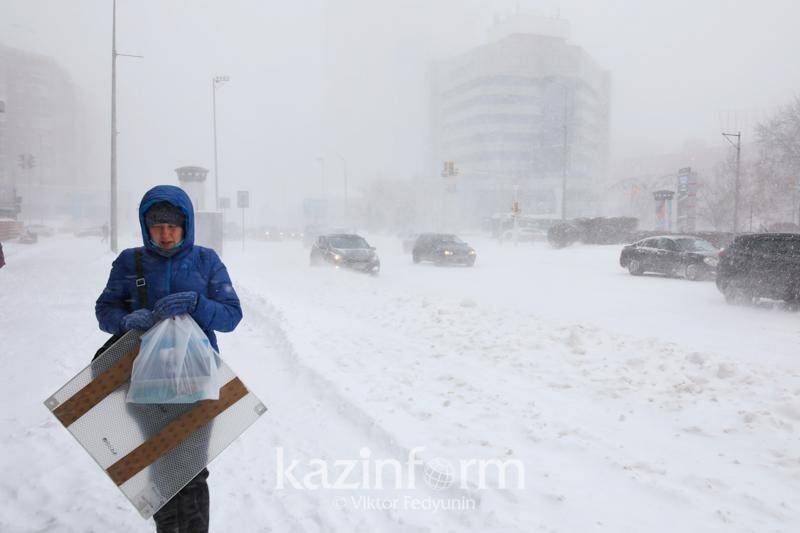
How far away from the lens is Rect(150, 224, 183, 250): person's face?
2.81 m

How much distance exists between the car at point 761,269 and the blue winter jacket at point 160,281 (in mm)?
12935

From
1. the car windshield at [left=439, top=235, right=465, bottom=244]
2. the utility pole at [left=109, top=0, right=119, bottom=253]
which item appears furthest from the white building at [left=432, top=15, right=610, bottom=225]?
the utility pole at [left=109, top=0, right=119, bottom=253]

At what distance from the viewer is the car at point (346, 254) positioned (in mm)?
20719

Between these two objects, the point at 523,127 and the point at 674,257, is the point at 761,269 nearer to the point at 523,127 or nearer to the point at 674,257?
the point at 674,257

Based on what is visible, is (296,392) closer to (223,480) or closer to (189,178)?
(223,480)

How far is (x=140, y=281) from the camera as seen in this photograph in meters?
2.81

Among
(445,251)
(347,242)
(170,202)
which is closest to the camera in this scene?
(170,202)

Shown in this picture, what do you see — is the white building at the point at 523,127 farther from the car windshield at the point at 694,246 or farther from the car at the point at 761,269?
the car at the point at 761,269

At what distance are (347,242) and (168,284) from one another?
64.7 ft

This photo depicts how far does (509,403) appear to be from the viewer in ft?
18.5

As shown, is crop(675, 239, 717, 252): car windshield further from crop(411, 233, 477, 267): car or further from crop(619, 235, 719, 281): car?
crop(411, 233, 477, 267): car

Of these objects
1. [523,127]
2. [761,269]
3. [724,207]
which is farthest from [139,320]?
[523,127]

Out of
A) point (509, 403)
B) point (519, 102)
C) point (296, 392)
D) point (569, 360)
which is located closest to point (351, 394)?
point (296, 392)

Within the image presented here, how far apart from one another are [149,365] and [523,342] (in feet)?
21.1
